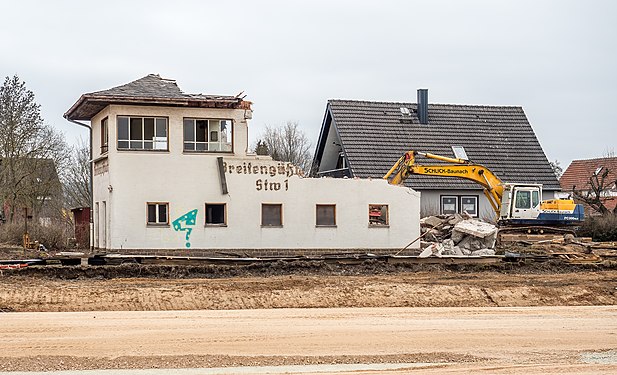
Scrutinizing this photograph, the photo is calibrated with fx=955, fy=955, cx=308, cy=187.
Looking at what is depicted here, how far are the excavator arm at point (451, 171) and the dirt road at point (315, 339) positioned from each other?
17.0 metres

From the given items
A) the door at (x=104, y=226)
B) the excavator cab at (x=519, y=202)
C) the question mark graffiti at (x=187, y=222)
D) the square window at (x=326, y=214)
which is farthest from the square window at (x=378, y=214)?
the door at (x=104, y=226)

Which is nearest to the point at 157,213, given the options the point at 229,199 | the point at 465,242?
the point at 229,199

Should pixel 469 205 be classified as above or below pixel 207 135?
below

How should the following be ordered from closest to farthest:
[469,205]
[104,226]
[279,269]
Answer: [279,269] → [104,226] → [469,205]

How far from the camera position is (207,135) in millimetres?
35344

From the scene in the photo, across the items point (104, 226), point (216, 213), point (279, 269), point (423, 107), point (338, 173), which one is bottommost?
point (279, 269)

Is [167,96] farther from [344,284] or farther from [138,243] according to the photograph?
[344,284]

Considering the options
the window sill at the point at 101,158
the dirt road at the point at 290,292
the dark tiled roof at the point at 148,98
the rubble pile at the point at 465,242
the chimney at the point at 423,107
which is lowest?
the dirt road at the point at 290,292

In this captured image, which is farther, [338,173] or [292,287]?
[338,173]

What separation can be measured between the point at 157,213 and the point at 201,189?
182 cm

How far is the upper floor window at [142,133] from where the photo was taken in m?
34.5

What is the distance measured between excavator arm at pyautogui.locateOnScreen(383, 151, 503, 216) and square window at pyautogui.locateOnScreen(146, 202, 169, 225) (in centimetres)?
1023

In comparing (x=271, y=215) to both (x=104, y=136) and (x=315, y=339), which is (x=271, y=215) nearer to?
(x=104, y=136)

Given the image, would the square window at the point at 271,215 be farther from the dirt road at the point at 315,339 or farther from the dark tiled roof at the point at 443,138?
the dark tiled roof at the point at 443,138
